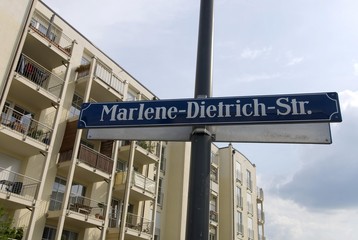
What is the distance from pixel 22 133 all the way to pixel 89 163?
4.91 metres

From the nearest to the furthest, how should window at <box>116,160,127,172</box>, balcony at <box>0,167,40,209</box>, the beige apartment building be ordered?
1. balcony at <box>0,167,40,209</box>
2. the beige apartment building
3. window at <box>116,160,127,172</box>

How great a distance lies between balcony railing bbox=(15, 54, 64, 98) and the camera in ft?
66.6

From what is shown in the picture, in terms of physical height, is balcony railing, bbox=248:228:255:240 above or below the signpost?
above

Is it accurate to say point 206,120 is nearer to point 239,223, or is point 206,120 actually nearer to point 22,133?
point 22,133

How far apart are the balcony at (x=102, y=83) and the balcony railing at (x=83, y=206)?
6.84 m

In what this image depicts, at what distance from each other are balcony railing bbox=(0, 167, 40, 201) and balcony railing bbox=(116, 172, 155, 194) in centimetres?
721

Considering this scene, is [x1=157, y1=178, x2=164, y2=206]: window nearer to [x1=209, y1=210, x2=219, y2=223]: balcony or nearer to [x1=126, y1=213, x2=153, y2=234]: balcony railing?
[x1=126, y1=213, x2=153, y2=234]: balcony railing

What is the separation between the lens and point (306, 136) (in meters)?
3.38

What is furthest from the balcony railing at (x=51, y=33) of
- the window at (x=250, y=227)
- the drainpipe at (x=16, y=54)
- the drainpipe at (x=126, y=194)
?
the window at (x=250, y=227)

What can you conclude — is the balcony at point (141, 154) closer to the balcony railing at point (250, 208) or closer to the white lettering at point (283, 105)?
the balcony railing at point (250, 208)

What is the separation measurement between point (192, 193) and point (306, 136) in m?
1.16

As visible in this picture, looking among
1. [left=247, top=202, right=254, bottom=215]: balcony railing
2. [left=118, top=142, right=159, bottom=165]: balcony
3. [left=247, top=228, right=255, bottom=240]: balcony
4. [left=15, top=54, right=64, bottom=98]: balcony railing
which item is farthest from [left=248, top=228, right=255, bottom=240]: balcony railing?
[left=15, top=54, right=64, bottom=98]: balcony railing

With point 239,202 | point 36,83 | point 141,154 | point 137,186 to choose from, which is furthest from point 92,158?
point 239,202

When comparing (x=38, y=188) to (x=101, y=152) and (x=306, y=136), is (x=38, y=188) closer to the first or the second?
(x=101, y=152)
